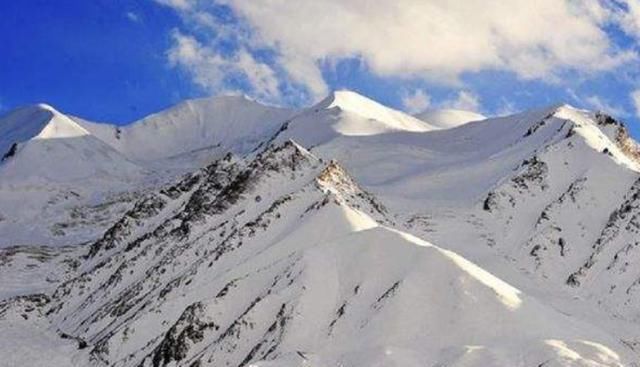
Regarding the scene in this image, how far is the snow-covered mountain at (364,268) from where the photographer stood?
68.2 m

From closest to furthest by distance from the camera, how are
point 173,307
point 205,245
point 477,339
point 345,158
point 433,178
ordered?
1. point 477,339
2. point 173,307
3. point 205,245
4. point 433,178
5. point 345,158

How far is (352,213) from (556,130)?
179ft

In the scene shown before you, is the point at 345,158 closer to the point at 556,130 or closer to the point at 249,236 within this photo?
the point at 556,130

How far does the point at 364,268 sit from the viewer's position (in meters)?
77.8

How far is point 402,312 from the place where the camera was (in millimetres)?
69875

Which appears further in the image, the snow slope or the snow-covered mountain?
the snow-covered mountain

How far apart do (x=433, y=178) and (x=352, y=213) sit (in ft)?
139

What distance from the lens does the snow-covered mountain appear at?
2687 inches

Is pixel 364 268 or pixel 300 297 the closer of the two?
pixel 300 297

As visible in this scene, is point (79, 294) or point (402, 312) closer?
point (402, 312)

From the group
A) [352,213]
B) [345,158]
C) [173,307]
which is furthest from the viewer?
[345,158]

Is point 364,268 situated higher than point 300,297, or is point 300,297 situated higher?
point 364,268

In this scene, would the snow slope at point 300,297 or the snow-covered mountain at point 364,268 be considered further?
the snow-covered mountain at point 364,268

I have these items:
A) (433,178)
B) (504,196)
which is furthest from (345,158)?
(504,196)
